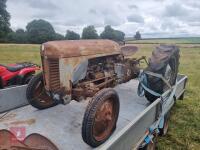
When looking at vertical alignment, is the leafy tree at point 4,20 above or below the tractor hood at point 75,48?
above

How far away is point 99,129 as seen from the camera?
8.75ft

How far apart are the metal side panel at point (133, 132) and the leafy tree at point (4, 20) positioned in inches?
1095

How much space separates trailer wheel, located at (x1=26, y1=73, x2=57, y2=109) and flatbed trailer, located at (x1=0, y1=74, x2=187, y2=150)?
10 centimetres

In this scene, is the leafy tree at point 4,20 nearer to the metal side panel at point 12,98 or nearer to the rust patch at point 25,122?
the metal side panel at point 12,98

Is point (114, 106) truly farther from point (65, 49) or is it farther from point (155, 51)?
point (155, 51)

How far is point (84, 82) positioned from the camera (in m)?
3.04

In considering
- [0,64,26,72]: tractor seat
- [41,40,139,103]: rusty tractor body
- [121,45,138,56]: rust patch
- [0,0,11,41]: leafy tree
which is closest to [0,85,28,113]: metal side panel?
[41,40,139,103]: rusty tractor body

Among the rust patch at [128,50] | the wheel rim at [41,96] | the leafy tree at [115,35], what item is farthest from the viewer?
the leafy tree at [115,35]

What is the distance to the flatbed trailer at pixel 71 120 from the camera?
7.47 ft

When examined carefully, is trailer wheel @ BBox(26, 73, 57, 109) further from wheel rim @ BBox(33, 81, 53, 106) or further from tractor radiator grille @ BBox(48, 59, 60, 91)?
tractor radiator grille @ BBox(48, 59, 60, 91)

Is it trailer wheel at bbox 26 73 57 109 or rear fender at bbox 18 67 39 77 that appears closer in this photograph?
trailer wheel at bbox 26 73 57 109

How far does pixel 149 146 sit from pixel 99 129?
0.69 meters

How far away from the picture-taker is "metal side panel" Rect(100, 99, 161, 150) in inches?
71.4

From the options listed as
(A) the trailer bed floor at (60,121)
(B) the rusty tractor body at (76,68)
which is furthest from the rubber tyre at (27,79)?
(B) the rusty tractor body at (76,68)
